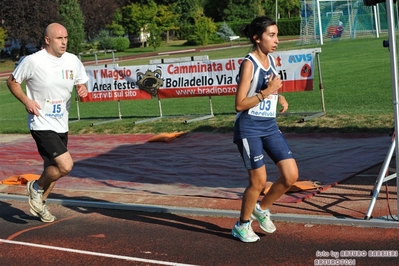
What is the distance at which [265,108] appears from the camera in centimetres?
683

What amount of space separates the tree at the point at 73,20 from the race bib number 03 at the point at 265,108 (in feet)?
189

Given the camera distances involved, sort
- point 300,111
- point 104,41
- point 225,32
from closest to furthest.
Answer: point 300,111, point 104,41, point 225,32

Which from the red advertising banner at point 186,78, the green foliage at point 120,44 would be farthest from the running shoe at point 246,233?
the green foliage at point 120,44

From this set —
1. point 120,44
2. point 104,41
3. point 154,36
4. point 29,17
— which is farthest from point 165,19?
point 29,17

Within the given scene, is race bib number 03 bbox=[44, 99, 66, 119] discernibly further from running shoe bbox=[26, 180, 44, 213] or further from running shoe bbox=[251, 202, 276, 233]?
running shoe bbox=[251, 202, 276, 233]

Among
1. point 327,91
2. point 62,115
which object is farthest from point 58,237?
point 327,91

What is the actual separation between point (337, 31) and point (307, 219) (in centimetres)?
4460

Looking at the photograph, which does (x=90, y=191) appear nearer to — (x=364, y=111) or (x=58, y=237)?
(x=58, y=237)

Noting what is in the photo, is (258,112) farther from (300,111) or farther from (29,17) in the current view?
(29,17)

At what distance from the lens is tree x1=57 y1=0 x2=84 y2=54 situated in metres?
63.3

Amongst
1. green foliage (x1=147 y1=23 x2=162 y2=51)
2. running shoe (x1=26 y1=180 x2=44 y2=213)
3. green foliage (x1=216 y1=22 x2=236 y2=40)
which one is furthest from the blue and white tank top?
green foliage (x1=216 y1=22 x2=236 y2=40)

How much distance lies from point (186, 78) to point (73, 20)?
49539mm

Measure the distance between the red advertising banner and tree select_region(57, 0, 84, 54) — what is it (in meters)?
45.0

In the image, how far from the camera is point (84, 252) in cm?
734
